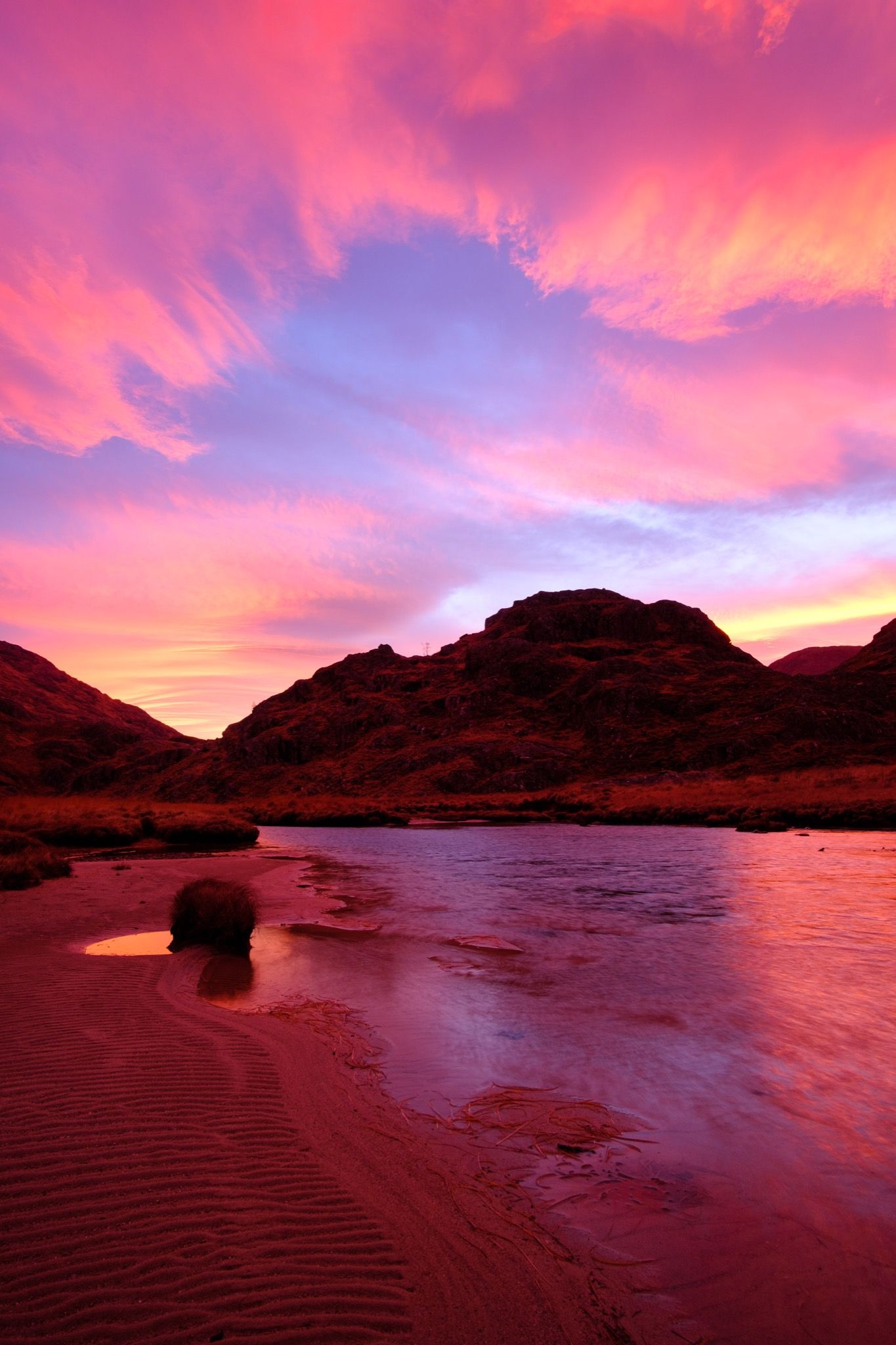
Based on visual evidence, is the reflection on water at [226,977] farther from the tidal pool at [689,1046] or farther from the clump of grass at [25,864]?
the clump of grass at [25,864]

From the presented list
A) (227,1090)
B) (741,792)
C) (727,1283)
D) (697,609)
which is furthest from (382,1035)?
(697,609)

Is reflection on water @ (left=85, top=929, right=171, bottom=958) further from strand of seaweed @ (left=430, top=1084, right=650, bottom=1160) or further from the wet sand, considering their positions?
strand of seaweed @ (left=430, top=1084, right=650, bottom=1160)

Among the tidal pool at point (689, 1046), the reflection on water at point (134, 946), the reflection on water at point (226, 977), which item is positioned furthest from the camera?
the reflection on water at point (134, 946)

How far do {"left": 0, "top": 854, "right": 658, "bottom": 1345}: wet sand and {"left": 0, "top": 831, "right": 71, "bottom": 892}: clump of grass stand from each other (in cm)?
1514

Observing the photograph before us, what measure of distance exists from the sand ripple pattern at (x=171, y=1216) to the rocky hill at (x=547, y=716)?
294 feet

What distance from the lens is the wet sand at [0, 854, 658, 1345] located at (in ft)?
12.0

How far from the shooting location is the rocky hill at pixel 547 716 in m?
96.2

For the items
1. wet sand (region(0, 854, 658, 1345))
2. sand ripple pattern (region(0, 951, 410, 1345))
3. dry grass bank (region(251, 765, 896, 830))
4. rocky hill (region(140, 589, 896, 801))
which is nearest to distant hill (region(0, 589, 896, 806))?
rocky hill (region(140, 589, 896, 801))

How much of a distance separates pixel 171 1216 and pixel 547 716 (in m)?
125

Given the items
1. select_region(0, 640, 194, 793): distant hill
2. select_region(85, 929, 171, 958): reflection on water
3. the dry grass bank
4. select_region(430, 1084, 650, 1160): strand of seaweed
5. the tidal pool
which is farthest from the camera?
select_region(0, 640, 194, 793): distant hill

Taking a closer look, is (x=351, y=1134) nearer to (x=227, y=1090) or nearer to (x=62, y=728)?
(x=227, y=1090)

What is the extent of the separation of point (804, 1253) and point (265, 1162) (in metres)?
3.78

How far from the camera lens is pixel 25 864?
21.8m

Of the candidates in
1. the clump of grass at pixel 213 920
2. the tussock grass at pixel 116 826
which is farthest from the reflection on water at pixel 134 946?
the tussock grass at pixel 116 826
